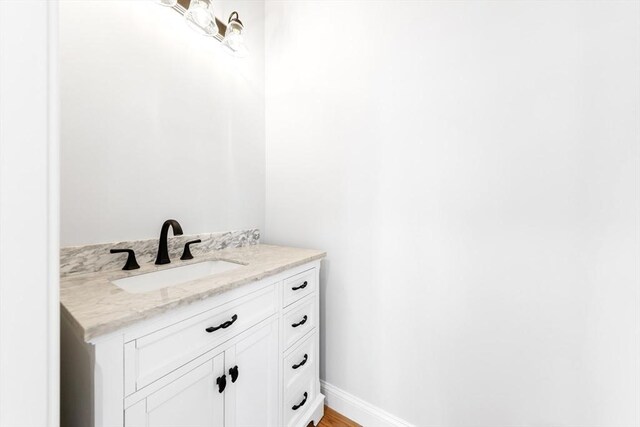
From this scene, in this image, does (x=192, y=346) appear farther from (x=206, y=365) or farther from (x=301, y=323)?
(x=301, y=323)

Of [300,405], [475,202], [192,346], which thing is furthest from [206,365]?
[475,202]

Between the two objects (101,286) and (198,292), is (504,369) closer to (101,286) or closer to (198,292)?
(198,292)

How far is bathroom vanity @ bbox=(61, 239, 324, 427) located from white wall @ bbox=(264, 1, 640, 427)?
1.24 ft

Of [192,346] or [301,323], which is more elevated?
[192,346]

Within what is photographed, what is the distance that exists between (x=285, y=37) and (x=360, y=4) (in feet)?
→ 1.81

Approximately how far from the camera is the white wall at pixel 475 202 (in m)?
0.89

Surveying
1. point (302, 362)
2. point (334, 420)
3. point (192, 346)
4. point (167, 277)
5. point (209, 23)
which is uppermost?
point (209, 23)

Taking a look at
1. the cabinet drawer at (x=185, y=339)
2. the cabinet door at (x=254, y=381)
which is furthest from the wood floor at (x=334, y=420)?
the cabinet drawer at (x=185, y=339)

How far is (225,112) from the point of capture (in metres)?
1.55

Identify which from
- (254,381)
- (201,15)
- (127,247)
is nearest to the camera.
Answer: (254,381)

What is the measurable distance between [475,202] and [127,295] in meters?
1.33

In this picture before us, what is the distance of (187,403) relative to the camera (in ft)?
2.62

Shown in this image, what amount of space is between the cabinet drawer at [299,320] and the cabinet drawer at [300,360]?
0.17 feet

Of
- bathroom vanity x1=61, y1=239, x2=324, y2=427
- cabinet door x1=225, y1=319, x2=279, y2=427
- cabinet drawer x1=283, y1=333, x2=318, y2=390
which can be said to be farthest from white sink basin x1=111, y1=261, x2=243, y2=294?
cabinet drawer x1=283, y1=333, x2=318, y2=390
